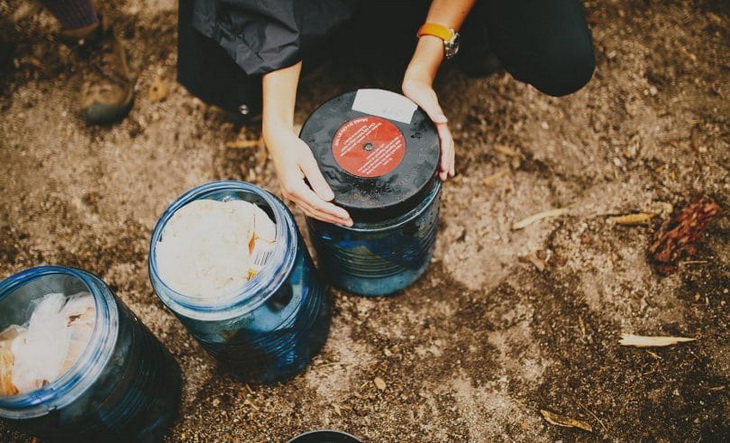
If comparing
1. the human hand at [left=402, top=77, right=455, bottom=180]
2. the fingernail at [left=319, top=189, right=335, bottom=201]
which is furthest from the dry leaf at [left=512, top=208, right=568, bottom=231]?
the fingernail at [left=319, top=189, right=335, bottom=201]

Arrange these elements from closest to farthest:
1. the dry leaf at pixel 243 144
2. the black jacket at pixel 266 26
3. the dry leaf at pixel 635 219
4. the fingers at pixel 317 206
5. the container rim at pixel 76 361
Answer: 1. the container rim at pixel 76 361
2. the fingers at pixel 317 206
3. the black jacket at pixel 266 26
4. the dry leaf at pixel 635 219
5. the dry leaf at pixel 243 144

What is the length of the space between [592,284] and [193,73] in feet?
6.22

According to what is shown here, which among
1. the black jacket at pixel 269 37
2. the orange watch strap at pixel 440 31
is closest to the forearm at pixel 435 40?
the orange watch strap at pixel 440 31

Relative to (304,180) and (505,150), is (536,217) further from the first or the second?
(304,180)

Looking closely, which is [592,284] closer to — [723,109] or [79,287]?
[723,109]

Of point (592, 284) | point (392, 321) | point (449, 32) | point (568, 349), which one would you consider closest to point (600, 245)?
point (592, 284)

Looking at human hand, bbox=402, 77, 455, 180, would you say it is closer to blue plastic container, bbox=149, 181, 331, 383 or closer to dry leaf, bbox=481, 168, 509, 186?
blue plastic container, bbox=149, 181, 331, 383

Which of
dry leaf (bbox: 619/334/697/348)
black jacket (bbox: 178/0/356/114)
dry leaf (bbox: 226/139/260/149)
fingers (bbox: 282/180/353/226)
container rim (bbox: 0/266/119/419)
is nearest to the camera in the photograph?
container rim (bbox: 0/266/119/419)

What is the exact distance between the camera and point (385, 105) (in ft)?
5.36

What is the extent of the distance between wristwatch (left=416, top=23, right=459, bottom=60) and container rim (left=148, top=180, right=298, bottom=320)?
0.85 m

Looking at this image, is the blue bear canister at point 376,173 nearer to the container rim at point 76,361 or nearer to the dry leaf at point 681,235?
the container rim at point 76,361

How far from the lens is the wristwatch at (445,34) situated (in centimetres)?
178

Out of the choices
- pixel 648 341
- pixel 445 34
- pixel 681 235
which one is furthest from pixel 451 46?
pixel 648 341

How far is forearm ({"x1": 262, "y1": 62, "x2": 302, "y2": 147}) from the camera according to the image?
160 centimetres
